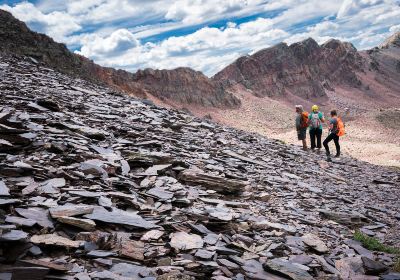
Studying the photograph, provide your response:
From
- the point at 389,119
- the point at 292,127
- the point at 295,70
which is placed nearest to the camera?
the point at 292,127

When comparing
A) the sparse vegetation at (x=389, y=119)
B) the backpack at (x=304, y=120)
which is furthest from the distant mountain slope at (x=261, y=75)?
Result: the sparse vegetation at (x=389, y=119)

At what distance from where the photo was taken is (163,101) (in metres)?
57.0

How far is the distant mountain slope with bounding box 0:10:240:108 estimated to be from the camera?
31547 millimetres

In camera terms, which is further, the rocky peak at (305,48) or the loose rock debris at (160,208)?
the rocky peak at (305,48)

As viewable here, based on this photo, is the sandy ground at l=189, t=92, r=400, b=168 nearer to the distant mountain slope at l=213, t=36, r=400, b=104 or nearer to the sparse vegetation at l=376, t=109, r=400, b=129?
the sparse vegetation at l=376, t=109, r=400, b=129

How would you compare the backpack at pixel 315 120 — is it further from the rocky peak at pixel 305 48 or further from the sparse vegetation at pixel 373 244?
the rocky peak at pixel 305 48

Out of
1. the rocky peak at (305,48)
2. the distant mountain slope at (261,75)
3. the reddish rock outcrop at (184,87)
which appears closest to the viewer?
the distant mountain slope at (261,75)

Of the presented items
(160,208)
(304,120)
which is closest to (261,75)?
(304,120)

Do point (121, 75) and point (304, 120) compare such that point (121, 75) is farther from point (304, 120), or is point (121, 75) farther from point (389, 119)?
point (389, 119)

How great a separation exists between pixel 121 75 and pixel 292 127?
91.7 feet

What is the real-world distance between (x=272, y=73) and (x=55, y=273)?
86.2 m

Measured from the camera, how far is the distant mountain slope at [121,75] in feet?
104

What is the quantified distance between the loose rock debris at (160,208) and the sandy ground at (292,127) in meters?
22.1

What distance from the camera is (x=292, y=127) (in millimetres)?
56812
